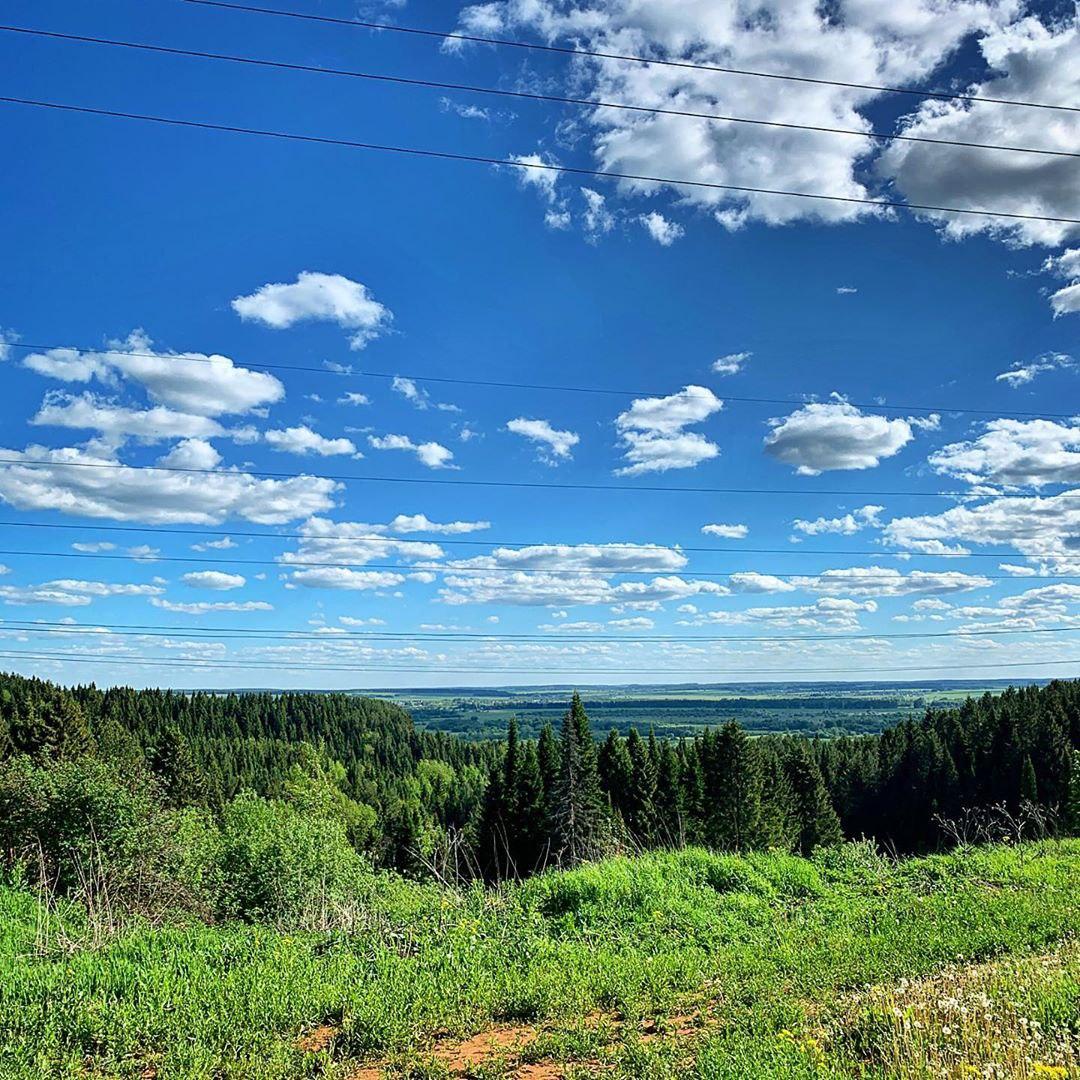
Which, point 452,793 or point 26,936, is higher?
point 26,936

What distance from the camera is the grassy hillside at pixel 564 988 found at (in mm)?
5496

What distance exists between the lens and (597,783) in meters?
47.2

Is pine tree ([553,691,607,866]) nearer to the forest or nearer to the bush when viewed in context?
the bush

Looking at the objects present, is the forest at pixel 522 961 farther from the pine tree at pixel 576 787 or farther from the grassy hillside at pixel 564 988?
the pine tree at pixel 576 787

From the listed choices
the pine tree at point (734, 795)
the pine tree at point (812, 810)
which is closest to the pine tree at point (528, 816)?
the pine tree at point (734, 795)

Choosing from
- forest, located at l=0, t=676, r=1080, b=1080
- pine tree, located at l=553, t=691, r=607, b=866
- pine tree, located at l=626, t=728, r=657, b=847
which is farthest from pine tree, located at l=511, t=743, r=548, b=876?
forest, located at l=0, t=676, r=1080, b=1080

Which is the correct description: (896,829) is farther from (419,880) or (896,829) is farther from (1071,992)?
(1071,992)

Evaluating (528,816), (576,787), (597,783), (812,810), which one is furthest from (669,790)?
(812,810)

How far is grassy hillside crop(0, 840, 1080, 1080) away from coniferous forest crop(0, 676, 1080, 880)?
3.96 m

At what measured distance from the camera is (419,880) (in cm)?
1494

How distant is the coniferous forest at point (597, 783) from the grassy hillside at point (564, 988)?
3.96m

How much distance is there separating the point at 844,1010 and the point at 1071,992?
1985 millimetres

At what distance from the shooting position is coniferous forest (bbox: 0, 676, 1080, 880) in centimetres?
2545

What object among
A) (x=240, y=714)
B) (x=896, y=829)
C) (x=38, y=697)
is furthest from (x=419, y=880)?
(x=240, y=714)
